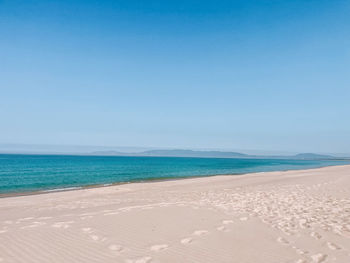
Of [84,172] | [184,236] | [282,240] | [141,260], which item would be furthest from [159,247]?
[84,172]

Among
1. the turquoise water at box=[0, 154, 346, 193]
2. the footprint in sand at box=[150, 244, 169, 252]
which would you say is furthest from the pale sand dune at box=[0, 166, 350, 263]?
the turquoise water at box=[0, 154, 346, 193]

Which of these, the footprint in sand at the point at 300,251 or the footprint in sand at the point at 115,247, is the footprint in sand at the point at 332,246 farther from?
the footprint in sand at the point at 115,247

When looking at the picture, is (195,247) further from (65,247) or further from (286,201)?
(286,201)

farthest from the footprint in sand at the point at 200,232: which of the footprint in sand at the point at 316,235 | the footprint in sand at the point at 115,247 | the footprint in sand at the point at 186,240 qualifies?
the footprint in sand at the point at 316,235

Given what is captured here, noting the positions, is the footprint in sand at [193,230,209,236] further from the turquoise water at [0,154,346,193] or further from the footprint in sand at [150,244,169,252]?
the turquoise water at [0,154,346,193]

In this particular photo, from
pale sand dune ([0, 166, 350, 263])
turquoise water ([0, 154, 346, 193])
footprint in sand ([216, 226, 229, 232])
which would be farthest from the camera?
turquoise water ([0, 154, 346, 193])

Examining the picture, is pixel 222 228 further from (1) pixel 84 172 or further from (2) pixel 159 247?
(1) pixel 84 172

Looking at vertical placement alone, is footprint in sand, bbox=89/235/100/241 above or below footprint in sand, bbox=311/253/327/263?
below

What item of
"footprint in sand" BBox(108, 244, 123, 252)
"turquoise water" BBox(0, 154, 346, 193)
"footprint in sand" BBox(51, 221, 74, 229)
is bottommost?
"turquoise water" BBox(0, 154, 346, 193)

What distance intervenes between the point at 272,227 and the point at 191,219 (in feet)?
7.24

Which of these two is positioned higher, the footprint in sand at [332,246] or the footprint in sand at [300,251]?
the footprint in sand at [332,246]

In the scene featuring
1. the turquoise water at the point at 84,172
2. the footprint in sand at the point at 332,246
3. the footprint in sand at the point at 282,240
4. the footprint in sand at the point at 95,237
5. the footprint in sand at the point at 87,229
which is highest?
the footprint in sand at the point at 332,246

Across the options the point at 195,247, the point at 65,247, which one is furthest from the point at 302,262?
the point at 65,247

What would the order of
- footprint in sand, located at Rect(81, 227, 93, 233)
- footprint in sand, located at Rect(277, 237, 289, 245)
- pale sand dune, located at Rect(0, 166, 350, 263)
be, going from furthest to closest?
footprint in sand, located at Rect(81, 227, 93, 233) < footprint in sand, located at Rect(277, 237, 289, 245) < pale sand dune, located at Rect(0, 166, 350, 263)
